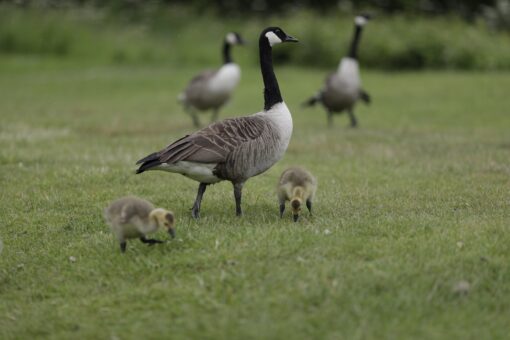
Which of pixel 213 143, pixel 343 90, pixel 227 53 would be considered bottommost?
pixel 213 143

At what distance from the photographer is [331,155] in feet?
39.1

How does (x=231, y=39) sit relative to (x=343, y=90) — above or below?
above

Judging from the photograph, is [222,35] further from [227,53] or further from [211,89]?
[211,89]

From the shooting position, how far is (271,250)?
6090 millimetres

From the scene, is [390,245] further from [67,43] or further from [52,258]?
[67,43]

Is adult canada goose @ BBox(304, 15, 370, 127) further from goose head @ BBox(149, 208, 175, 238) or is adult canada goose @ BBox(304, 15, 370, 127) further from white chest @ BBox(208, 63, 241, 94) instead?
goose head @ BBox(149, 208, 175, 238)

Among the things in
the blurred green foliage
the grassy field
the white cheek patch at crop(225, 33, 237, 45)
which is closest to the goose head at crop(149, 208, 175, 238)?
the grassy field

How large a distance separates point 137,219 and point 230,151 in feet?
4.87

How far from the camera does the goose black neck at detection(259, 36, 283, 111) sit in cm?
787

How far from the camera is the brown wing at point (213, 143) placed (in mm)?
6844

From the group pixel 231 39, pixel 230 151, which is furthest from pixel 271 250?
pixel 231 39

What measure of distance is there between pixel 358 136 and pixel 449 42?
1293 cm

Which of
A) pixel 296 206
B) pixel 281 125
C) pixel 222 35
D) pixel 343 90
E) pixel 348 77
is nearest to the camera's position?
pixel 296 206

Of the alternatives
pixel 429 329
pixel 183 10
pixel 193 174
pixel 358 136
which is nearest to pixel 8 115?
pixel 358 136
